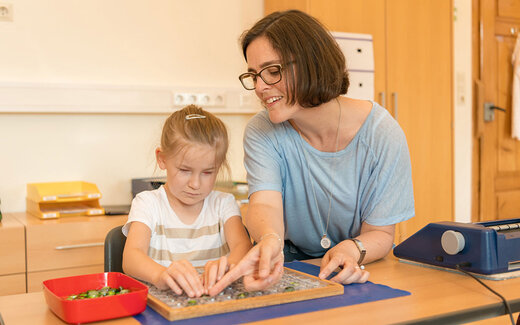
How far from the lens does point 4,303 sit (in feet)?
3.67

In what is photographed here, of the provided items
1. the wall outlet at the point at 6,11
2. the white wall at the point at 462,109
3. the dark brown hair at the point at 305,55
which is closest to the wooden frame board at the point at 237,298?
the dark brown hair at the point at 305,55

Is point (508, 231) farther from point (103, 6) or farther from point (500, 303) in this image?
point (103, 6)

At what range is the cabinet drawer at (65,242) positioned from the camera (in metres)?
2.39

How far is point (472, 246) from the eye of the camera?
1.30 metres

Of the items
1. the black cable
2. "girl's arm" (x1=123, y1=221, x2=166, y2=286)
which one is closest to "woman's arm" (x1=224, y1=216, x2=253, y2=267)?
"girl's arm" (x1=123, y1=221, x2=166, y2=286)

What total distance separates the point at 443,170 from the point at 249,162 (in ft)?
7.26

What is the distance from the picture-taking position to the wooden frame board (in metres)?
1.00

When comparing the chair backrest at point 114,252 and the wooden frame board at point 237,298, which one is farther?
the chair backrest at point 114,252

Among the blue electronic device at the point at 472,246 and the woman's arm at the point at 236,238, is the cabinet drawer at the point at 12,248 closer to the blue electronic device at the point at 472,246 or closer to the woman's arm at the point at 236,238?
the woman's arm at the point at 236,238

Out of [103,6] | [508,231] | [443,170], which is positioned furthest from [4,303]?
[443,170]

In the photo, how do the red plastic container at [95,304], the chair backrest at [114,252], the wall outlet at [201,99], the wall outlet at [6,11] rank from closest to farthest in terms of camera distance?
the red plastic container at [95,304] → the chair backrest at [114,252] → the wall outlet at [6,11] → the wall outlet at [201,99]

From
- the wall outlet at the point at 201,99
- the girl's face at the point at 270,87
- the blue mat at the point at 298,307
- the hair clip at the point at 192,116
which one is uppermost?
the wall outlet at the point at 201,99

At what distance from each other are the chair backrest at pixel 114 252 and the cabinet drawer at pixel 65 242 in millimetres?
1051

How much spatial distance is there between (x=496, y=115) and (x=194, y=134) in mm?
3271
